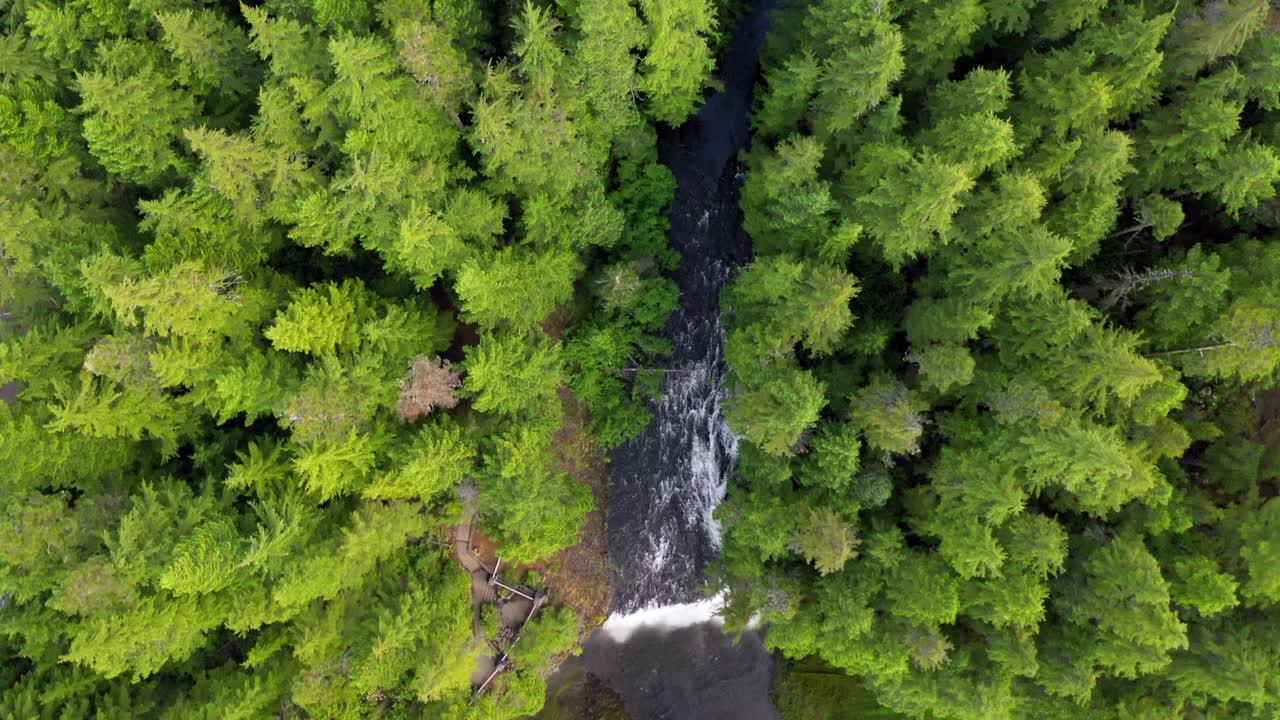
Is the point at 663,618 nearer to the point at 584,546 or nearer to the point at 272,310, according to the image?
the point at 584,546

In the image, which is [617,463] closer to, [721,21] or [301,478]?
[301,478]

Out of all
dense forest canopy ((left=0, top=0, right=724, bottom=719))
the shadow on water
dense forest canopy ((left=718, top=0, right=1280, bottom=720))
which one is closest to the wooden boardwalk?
the shadow on water

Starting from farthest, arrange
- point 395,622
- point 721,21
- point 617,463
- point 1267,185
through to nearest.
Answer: point 617,463 → point 721,21 → point 395,622 → point 1267,185

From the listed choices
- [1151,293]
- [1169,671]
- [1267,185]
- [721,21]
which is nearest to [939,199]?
[1151,293]

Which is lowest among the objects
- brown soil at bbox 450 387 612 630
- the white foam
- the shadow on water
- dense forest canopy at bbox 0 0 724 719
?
the shadow on water

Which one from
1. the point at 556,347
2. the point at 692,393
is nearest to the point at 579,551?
the point at 692,393

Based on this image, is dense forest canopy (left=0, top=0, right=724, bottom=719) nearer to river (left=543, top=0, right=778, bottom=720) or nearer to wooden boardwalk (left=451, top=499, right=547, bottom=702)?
wooden boardwalk (left=451, top=499, right=547, bottom=702)
